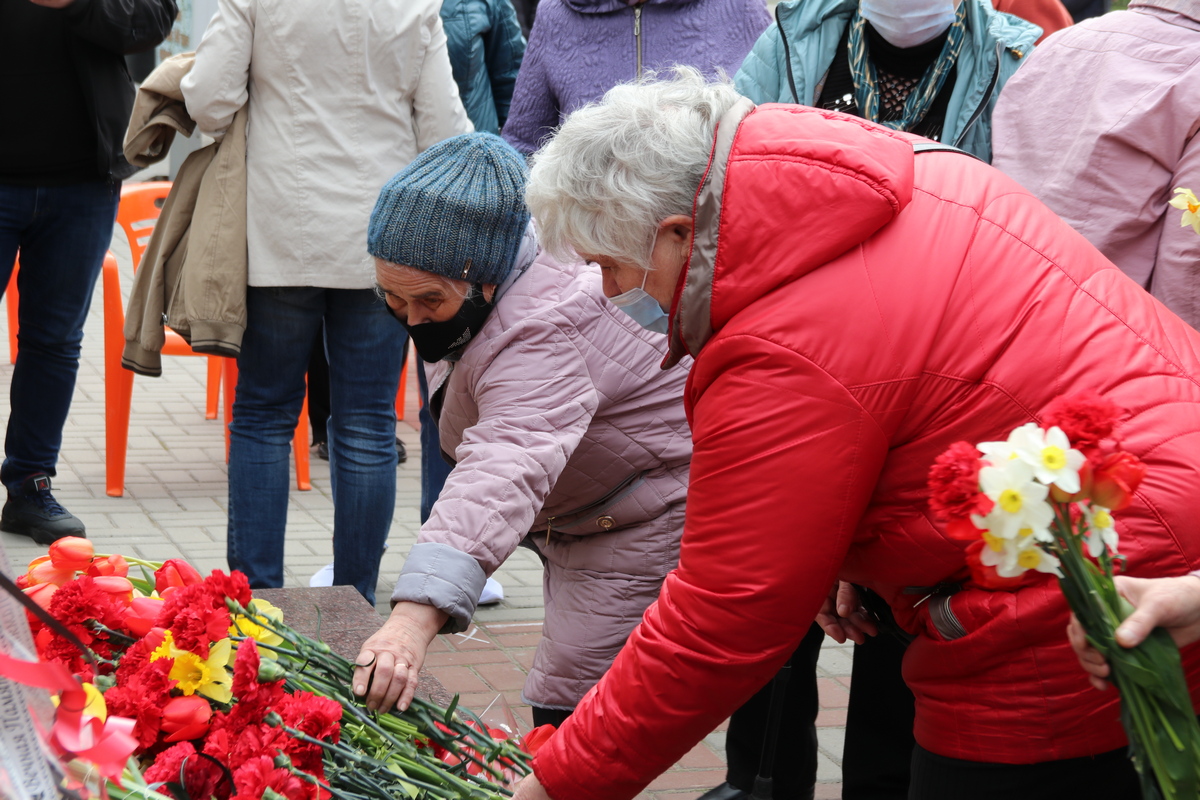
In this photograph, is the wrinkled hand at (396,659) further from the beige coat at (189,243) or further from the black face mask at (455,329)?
the beige coat at (189,243)

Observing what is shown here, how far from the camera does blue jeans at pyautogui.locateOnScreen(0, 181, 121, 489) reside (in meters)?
4.09

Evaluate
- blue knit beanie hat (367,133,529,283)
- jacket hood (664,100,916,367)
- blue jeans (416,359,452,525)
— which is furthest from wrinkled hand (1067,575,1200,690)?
blue jeans (416,359,452,525)

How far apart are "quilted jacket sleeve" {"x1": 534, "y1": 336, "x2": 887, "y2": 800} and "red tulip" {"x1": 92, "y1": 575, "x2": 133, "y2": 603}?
0.73 metres

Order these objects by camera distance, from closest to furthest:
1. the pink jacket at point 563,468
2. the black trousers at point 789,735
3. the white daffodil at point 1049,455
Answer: the white daffodil at point 1049,455 < the pink jacket at point 563,468 < the black trousers at point 789,735

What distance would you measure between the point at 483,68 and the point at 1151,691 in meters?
4.07

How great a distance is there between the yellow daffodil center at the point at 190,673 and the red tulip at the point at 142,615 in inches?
6.7

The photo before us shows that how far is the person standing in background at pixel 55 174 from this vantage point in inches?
157

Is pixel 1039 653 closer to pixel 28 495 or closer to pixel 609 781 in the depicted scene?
pixel 609 781

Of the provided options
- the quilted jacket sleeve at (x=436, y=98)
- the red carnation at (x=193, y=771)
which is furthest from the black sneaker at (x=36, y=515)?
the red carnation at (x=193, y=771)

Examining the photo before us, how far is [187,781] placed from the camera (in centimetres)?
169

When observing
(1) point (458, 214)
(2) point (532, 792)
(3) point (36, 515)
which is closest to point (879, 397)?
(2) point (532, 792)

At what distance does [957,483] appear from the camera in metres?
1.17

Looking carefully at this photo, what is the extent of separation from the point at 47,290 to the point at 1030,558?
3.75 m

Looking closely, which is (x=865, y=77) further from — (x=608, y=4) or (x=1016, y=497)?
(x=1016, y=497)
